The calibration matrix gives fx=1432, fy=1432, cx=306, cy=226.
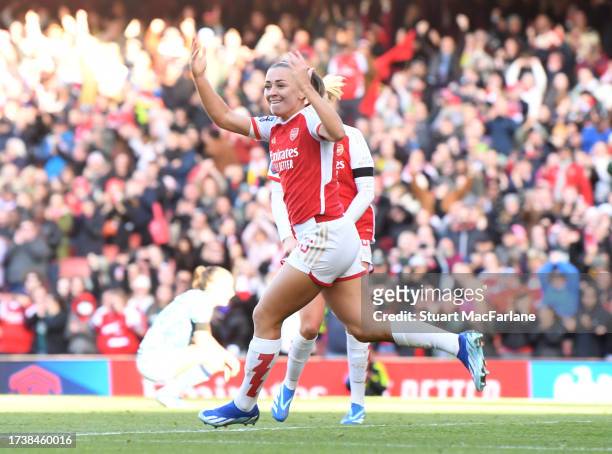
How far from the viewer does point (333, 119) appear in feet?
28.6

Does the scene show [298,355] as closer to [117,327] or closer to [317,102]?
[317,102]

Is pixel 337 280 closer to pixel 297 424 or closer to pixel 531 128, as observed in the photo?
pixel 297 424

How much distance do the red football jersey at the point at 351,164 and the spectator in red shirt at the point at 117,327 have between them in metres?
8.02

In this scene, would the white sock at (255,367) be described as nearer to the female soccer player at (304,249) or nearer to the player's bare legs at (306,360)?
the female soccer player at (304,249)

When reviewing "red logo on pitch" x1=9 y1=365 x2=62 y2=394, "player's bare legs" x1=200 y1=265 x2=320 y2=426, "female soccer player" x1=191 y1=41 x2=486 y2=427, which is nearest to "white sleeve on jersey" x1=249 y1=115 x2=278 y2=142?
"female soccer player" x1=191 y1=41 x2=486 y2=427

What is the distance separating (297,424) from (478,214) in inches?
327

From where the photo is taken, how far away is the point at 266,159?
20.6 metres

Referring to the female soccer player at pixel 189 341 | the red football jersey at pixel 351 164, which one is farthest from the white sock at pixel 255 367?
the female soccer player at pixel 189 341

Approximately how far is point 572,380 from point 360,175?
674 cm

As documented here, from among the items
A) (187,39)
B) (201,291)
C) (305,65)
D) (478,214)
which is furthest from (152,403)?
(187,39)

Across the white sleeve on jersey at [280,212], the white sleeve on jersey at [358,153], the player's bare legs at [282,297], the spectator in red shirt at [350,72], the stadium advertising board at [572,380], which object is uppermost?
the spectator in red shirt at [350,72]

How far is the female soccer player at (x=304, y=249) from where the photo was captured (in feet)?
29.7

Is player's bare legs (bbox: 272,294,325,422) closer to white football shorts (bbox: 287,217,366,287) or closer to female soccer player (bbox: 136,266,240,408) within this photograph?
white football shorts (bbox: 287,217,366,287)

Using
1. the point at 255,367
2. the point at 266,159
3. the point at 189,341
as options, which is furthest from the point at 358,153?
the point at 266,159
